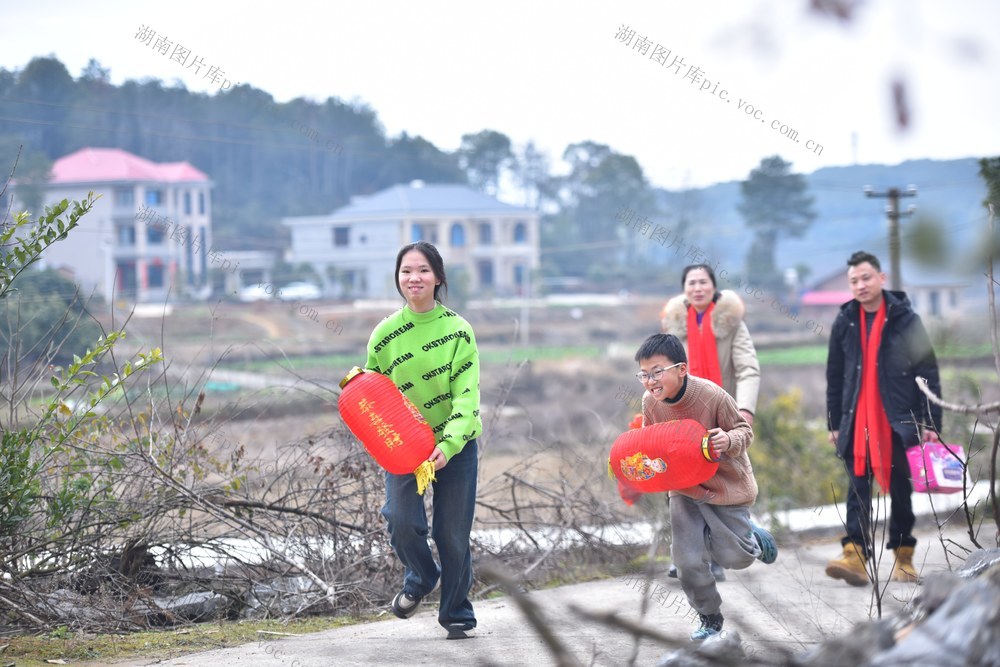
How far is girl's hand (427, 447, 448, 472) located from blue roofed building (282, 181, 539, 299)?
4907cm

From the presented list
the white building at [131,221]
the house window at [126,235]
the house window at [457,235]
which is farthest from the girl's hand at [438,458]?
the house window at [457,235]

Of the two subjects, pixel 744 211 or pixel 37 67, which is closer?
pixel 37 67

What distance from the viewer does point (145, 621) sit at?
5.93 metres

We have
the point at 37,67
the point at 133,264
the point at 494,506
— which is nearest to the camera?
the point at 494,506

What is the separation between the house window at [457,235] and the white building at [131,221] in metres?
13.0

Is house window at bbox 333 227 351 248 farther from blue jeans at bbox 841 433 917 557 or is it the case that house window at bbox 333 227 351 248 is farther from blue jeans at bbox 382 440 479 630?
blue jeans at bbox 382 440 479 630

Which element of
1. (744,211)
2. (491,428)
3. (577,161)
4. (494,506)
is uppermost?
(577,161)

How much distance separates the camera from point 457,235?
198 feet

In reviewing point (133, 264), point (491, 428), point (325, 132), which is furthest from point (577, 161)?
point (491, 428)

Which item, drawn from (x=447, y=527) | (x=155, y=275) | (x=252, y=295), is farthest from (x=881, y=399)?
(x=252, y=295)

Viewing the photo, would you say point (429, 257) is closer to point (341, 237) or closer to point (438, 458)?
point (438, 458)

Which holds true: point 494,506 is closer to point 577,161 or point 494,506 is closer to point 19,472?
point 19,472

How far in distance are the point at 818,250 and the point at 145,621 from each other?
185ft

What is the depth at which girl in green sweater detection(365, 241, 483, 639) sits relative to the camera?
18.1 ft
